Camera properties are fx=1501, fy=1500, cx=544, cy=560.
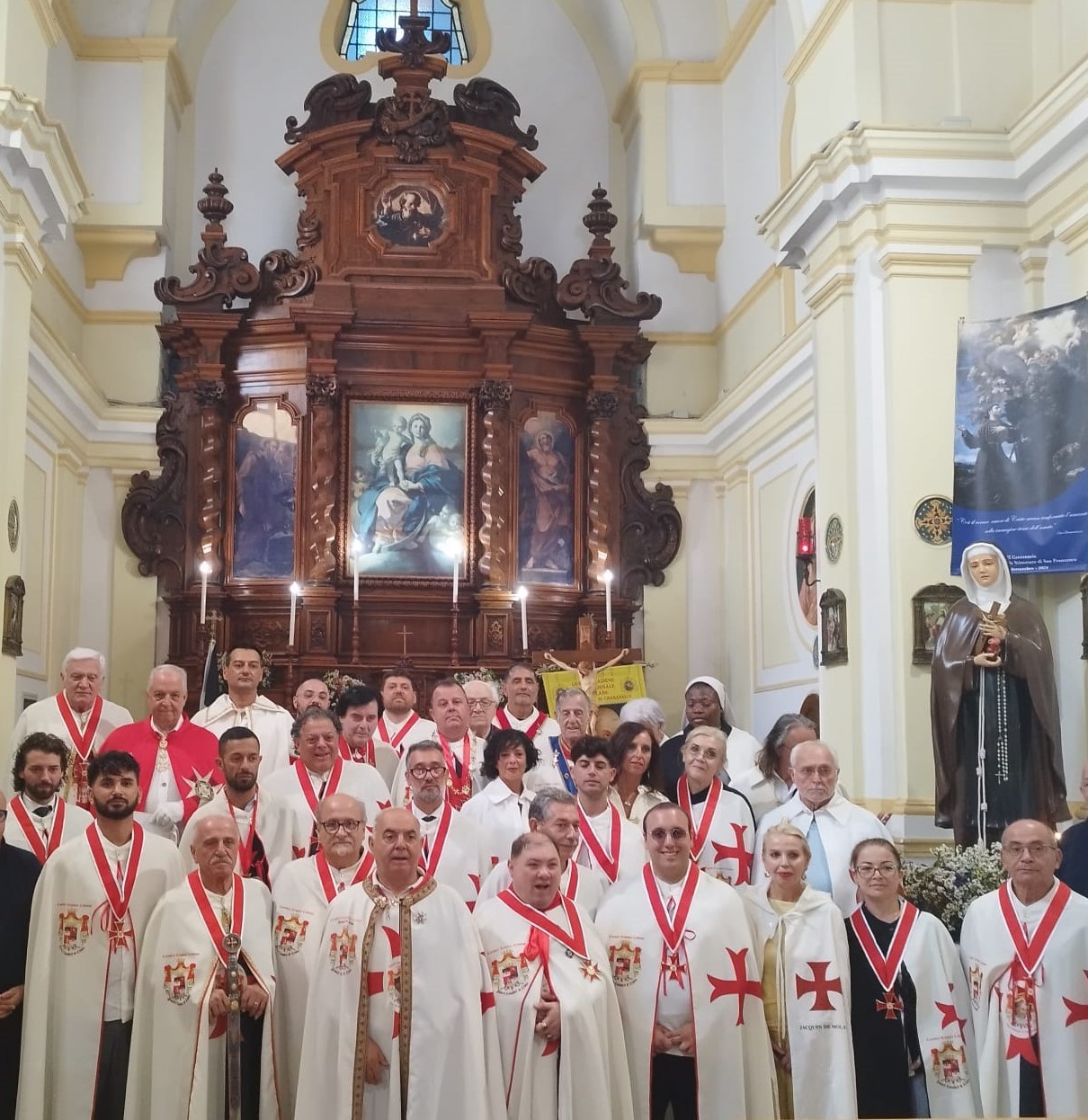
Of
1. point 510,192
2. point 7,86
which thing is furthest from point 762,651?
point 7,86

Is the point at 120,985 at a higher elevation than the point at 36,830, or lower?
lower

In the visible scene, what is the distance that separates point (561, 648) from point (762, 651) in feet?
5.92

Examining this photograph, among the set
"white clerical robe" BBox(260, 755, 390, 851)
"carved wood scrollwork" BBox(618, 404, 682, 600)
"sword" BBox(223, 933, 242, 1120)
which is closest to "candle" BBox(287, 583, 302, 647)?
"carved wood scrollwork" BBox(618, 404, 682, 600)

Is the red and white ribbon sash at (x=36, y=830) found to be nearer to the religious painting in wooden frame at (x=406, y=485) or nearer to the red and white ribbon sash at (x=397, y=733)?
the red and white ribbon sash at (x=397, y=733)

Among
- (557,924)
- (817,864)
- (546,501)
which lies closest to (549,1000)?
A: (557,924)

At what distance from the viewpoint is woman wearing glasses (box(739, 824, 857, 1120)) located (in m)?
5.52

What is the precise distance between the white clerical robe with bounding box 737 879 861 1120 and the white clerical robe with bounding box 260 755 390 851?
77.4 inches

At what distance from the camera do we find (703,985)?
218 inches

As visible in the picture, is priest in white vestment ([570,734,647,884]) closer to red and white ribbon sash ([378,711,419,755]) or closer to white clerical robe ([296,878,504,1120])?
white clerical robe ([296,878,504,1120])

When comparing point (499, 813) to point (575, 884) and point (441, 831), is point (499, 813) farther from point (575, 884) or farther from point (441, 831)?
point (575, 884)

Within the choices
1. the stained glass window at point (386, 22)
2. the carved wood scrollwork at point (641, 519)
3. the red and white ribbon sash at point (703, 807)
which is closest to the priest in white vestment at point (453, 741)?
the red and white ribbon sash at point (703, 807)

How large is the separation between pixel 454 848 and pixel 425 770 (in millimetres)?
442

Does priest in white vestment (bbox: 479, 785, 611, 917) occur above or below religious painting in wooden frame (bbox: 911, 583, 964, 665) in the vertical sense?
below

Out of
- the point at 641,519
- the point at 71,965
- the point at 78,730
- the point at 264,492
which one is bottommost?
the point at 71,965
